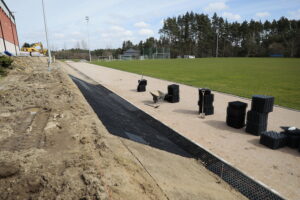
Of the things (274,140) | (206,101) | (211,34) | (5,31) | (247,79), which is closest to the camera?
(274,140)

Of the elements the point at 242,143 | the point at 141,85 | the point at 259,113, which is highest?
the point at 141,85

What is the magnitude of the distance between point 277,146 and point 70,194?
4750 mm

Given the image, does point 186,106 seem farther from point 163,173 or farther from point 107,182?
point 107,182

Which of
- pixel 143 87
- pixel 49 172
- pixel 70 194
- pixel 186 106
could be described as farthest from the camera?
pixel 143 87

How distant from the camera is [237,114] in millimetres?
5816

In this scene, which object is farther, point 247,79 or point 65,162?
point 247,79

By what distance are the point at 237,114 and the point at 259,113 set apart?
0.66m

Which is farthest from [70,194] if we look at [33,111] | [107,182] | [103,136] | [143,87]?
[143,87]

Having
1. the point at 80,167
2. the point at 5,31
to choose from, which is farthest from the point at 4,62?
the point at 80,167

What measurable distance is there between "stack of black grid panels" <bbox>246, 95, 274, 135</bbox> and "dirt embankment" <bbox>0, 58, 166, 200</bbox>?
3709 millimetres

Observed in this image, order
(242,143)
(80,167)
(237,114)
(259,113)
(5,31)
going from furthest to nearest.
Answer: (5,31)
(237,114)
(259,113)
(242,143)
(80,167)

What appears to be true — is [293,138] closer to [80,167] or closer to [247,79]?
[80,167]

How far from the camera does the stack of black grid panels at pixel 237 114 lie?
19.0 ft

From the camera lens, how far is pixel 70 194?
104 inches
